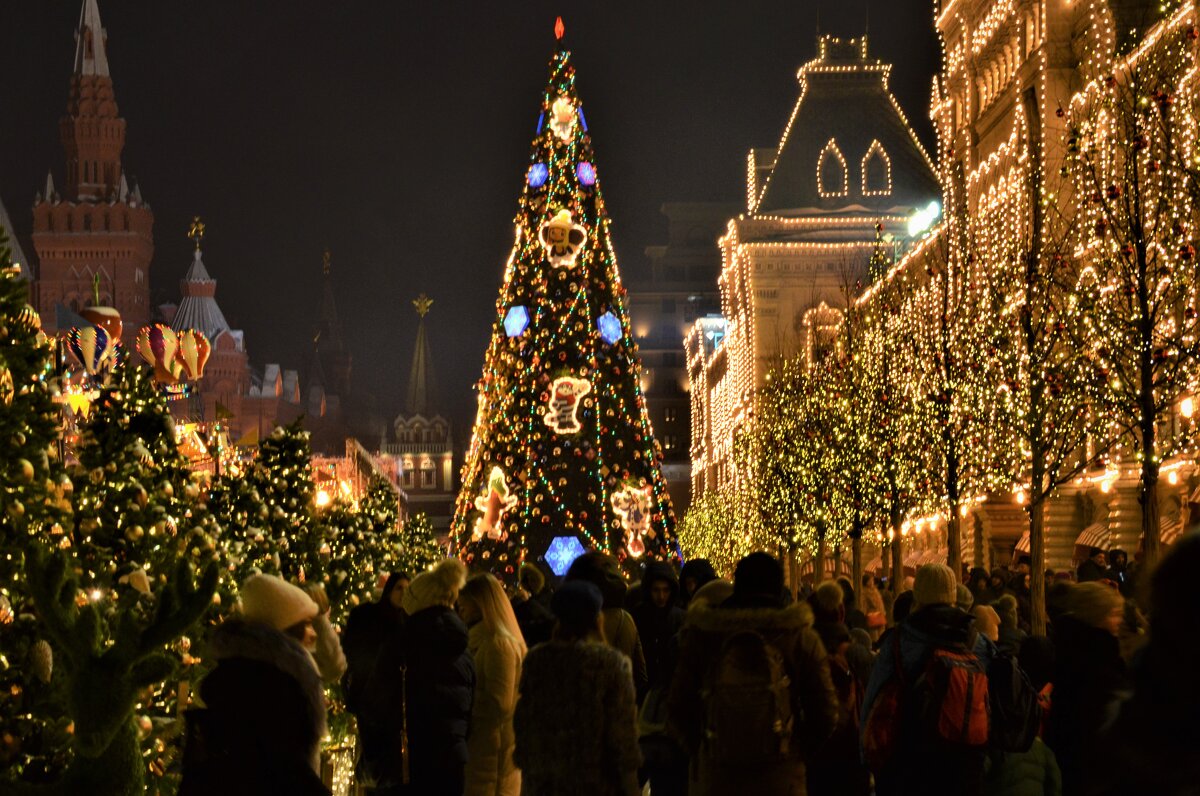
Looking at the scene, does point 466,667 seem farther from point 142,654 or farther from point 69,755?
point 142,654

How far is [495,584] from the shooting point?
9977 mm

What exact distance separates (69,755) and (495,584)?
7.44 feet

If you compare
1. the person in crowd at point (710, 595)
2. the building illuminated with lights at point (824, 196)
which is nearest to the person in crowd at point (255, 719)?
the person in crowd at point (710, 595)

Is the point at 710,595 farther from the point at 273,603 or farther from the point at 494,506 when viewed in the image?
the point at 494,506

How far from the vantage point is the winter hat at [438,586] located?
9.76 m

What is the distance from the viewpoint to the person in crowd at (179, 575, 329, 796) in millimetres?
6277

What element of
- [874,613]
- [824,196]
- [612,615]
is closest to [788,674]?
[612,615]

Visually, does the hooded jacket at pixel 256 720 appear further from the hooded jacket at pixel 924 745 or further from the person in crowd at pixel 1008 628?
the person in crowd at pixel 1008 628

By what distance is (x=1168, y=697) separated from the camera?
363 cm

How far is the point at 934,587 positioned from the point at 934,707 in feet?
1.80

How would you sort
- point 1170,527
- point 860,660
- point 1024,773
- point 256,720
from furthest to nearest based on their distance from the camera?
point 1170,527, point 860,660, point 1024,773, point 256,720

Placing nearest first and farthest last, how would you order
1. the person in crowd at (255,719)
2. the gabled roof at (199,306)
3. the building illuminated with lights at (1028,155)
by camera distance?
the person in crowd at (255,719) < the building illuminated with lights at (1028,155) < the gabled roof at (199,306)

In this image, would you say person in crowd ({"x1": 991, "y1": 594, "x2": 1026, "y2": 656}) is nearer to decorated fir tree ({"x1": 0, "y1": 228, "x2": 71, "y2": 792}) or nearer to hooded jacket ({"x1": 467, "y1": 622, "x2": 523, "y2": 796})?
hooded jacket ({"x1": 467, "y1": 622, "x2": 523, "y2": 796})

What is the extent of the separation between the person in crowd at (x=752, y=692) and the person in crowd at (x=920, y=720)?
59 centimetres
